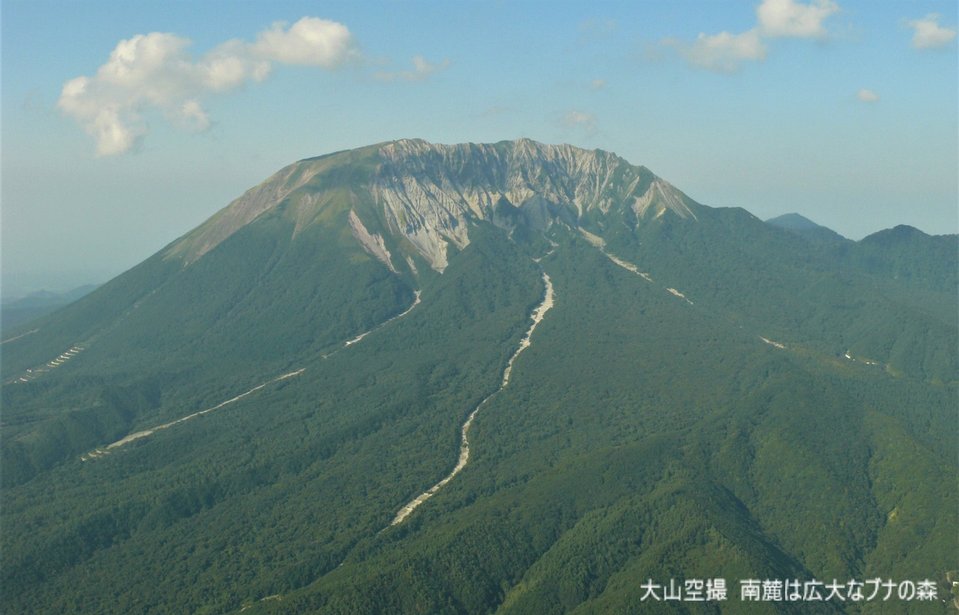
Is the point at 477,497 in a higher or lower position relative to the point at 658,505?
higher

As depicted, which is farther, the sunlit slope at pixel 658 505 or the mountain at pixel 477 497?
the mountain at pixel 477 497

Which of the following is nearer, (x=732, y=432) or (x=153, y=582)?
(x=153, y=582)

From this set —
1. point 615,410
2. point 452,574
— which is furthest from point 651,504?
point 615,410

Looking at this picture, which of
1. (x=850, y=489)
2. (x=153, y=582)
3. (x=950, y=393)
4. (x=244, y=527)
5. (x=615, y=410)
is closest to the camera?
(x=153, y=582)

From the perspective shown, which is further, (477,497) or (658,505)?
(477,497)

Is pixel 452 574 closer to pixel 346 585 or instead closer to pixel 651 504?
pixel 346 585

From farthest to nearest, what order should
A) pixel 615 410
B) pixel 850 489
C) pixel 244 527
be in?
pixel 615 410, pixel 850 489, pixel 244 527

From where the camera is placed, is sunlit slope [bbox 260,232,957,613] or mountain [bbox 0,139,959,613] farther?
mountain [bbox 0,139,959,613]

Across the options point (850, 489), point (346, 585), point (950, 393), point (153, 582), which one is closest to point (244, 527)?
point (153, 582)

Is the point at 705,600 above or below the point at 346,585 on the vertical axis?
below
